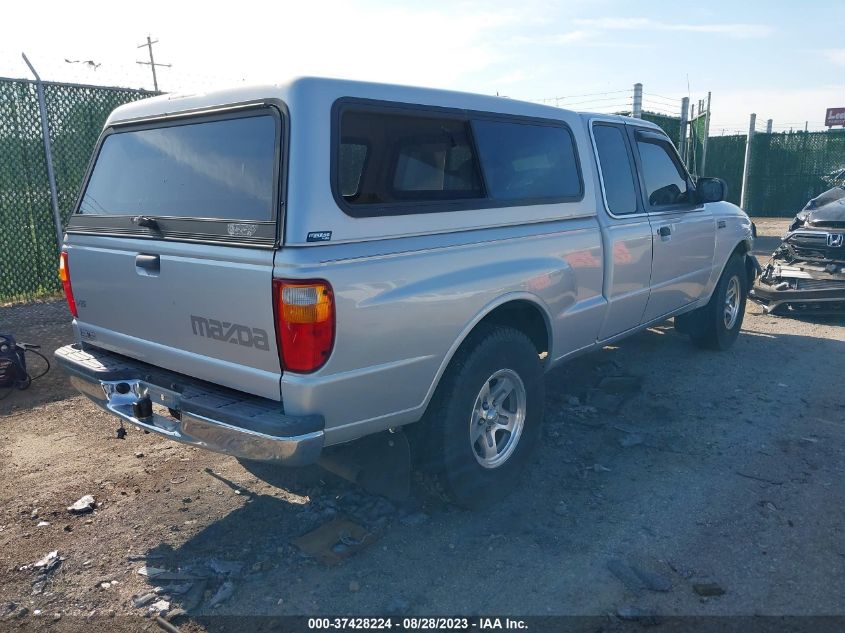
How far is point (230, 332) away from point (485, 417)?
57.9 inches

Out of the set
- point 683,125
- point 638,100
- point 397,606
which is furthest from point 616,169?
point 683,125

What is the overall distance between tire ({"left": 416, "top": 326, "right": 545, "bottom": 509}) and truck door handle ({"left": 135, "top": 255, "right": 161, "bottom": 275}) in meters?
1.46

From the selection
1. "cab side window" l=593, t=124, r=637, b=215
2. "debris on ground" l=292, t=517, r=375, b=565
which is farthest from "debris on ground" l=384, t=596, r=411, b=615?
"cab side window" l=593, t=124, r=637, b=215

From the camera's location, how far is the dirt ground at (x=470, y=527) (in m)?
2.92

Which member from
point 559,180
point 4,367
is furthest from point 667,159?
point 4,367

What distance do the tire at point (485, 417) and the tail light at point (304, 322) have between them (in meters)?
0.86

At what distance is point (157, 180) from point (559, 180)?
2323 mm

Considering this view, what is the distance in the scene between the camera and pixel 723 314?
20.8 feet

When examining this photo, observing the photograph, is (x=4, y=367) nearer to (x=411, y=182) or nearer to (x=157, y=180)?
(x=157, y=180)

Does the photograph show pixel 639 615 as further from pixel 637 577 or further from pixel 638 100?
pixel 638 100

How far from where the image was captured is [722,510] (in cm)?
362

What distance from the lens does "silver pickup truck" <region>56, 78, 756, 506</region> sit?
2.77 m

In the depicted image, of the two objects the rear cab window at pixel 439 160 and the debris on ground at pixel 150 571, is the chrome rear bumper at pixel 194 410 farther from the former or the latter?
the rear cab window at pixel 439 160

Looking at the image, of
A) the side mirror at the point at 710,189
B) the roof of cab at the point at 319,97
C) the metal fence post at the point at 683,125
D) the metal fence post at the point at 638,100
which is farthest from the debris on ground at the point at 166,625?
the metal fence post at the point at 683,125
